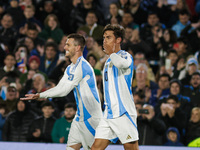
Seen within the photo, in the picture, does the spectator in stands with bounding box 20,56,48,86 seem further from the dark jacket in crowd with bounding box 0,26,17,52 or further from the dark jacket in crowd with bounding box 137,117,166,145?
the dark jacket in crowd with bounding box 137,117,166,145

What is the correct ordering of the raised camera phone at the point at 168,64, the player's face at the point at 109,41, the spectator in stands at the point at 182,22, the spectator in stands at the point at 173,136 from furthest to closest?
the spectator in stands at the point at 182,22 → the raised camera phone at the point at 168,64 → the spectator in stands at the point at 173,136 → the player's face at the point at 109,41

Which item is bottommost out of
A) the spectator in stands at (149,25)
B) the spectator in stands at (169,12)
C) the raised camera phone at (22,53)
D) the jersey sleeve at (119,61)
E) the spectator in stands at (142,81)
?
the spectator in stands at (142,81)

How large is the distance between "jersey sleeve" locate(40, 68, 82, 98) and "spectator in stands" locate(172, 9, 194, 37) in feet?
19.0

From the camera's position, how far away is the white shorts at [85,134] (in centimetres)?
543

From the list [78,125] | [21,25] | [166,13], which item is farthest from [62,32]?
[78,125]

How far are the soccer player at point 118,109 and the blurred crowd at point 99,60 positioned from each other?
4.79 feet

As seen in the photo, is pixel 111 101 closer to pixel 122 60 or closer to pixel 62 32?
pixel 122 60

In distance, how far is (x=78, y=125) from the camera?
17.9 ft

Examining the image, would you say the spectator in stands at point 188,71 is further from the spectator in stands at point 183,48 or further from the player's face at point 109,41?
the player's face at point 109,41

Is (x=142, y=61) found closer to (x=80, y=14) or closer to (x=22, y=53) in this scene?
(x=80, y=14)

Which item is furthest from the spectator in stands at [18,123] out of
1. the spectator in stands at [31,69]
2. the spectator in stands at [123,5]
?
the spectator in stands at [123,5]

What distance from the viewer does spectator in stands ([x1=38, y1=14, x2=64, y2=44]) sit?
11.0 m

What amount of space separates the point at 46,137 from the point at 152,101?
6.90 ft

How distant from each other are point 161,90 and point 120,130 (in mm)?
4051
